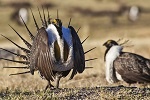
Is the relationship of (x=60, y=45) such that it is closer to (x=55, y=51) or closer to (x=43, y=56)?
(x=55, y=51)

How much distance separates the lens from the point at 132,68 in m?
9.31

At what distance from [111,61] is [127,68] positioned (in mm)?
309

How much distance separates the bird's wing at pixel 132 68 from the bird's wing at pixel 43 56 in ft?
9.52

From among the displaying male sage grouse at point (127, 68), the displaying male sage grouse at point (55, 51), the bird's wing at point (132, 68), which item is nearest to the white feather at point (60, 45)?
the displaying male sage grouse at point (55, 51)

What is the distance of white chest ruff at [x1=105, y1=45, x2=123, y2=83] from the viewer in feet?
30.2

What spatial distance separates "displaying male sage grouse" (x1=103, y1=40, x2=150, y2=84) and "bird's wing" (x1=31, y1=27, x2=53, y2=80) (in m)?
2.75

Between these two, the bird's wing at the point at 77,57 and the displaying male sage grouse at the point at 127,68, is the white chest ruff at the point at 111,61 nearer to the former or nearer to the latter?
the displaying male sage grouse at the point at 127,68

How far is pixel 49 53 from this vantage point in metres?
6.41

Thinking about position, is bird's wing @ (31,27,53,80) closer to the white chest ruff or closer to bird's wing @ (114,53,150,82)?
the white chest ruff

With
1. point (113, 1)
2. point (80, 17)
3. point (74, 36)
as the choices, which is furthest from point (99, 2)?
point (74, 36)

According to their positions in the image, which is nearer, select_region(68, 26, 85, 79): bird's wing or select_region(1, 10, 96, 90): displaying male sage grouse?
select_region(1, 10, 96, 90): displaying male sage grouse

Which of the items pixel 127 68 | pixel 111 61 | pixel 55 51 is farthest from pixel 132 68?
pixel 55 51

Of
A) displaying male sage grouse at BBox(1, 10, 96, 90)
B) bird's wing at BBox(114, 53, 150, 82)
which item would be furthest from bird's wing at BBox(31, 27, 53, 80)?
bird's wing at BBox(114, 53, 150, 82)

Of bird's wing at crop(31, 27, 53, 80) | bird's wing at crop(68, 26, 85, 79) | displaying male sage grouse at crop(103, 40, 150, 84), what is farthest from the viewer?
displaying male sage grouse at crop(103, 40, 150, 84)
